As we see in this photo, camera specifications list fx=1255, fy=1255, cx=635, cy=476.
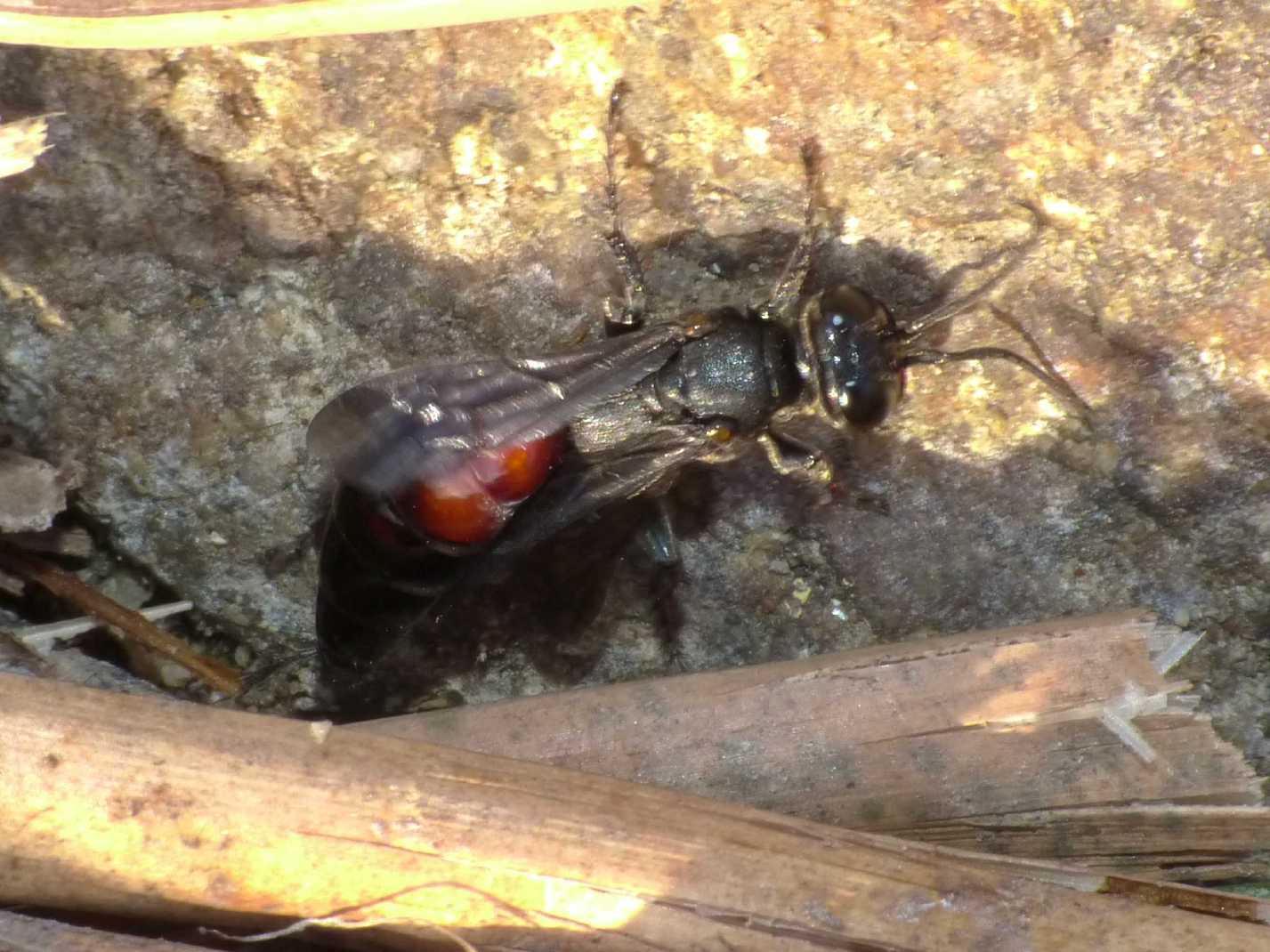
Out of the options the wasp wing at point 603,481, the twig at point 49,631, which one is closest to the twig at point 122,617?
the twig at point 49,631

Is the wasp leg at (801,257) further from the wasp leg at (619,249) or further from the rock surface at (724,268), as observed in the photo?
the wasp leg at (619,249)

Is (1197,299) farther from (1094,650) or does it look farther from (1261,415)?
(1094,650)

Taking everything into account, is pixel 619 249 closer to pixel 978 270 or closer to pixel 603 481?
pixel 603 481

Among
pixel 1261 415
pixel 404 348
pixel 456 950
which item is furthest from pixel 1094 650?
pixel 404 348

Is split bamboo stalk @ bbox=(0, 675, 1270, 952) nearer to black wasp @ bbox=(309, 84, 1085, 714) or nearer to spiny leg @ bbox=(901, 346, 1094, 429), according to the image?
black wasp @ bbox=(309, 84, 1085, 714)

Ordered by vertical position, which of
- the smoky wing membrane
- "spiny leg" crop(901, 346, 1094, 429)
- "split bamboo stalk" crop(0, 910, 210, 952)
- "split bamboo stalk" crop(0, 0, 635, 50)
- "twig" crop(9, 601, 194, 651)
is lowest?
"twig" crop(9, 601, 194, 651)

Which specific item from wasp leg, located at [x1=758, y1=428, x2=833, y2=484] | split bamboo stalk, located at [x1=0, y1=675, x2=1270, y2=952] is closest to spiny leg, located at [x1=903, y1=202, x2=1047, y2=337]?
wasp leg, located at [x1=758, y1=428, x2=833, y2=484]
